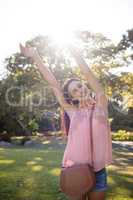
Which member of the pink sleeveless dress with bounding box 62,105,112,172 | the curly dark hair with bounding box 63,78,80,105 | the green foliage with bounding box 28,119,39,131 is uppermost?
the curly dark hair with bounding box 63,78,80,105

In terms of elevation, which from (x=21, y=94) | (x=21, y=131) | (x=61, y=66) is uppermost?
(x=61, y=66)

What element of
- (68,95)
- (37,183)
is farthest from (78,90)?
(37,183)

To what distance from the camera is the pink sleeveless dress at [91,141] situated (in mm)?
3703

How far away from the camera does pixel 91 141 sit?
12.2ft

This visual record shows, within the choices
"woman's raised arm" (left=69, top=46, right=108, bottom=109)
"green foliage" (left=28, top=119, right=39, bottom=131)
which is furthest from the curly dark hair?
"green foliage" (left=28, top=119, right=39, bottom=131)

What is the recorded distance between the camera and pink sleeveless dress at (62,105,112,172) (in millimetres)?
3703

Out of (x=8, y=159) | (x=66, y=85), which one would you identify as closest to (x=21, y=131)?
(x=8, y=159)

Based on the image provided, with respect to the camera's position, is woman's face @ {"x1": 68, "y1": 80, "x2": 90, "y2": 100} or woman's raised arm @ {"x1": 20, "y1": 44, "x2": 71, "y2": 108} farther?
woman's raised arm @ {"x1": 20, "y1": 44, "x2": 71, "y2": 108}

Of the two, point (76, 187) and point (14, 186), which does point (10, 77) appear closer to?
point (14, 186)

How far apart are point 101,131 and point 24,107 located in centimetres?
3113

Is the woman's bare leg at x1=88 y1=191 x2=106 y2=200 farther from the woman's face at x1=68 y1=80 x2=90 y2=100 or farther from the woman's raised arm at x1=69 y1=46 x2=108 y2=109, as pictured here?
the woman's face at x1=68 y1=80 x2=90 y2=100

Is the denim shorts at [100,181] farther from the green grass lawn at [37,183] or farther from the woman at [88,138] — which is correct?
the green grass lawn at [37,183]

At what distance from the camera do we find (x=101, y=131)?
370cm

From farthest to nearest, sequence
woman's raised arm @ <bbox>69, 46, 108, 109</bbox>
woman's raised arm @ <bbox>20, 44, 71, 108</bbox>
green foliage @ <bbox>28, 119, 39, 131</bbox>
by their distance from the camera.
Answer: green foliage @ <bbox>28, 119, 39, 131</bbox> < woman's raised arm @ <bbox>20, 44, 71, 108</bbox> < woman's raised arm @ <bbox>69, 46, 108, 109</bbox>
